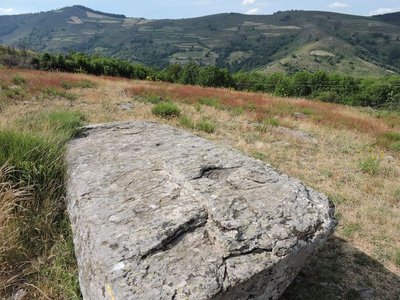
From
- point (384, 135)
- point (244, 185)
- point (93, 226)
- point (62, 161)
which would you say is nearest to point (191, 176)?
point (244, 185)

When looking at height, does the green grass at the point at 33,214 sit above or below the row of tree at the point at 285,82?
above

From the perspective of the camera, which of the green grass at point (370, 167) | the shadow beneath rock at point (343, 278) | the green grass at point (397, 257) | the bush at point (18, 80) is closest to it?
the shadow beneath rock at point (343, 278)

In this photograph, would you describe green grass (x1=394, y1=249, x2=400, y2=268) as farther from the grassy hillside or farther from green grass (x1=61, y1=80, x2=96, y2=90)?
green grass (x1=61, y1=80, x2=96, y2=90)

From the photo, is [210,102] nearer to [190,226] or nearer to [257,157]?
[257,157]

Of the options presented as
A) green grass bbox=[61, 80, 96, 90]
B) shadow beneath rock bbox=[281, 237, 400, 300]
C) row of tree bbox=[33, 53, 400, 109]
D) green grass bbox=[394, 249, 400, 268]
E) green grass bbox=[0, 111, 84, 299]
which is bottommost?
row of tree bbox=[33, 53, 400, 109]

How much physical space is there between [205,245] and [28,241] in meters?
2.12

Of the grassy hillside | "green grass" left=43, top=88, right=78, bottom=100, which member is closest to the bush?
the grassy hillside

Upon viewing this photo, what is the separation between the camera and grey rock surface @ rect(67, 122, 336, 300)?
2822mm

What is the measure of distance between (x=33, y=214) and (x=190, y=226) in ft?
6.76

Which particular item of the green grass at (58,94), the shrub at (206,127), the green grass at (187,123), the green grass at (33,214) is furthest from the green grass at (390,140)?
the green grass at (58,94)

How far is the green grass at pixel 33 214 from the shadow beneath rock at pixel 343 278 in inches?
100

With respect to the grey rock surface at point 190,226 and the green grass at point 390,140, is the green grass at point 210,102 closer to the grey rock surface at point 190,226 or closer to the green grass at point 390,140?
the green grass at point 390,140

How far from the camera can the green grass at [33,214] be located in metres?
3.65

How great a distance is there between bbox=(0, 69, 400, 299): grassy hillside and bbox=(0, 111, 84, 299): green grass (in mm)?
12
